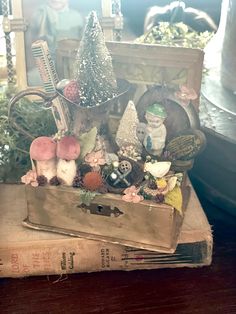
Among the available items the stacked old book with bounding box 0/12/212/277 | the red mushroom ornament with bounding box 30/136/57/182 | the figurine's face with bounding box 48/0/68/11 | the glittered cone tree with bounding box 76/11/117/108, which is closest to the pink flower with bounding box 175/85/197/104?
the stacked old book with bounding box 0/12/212/277

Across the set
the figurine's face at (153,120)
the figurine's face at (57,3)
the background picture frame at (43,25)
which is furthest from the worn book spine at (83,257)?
the figurine's face at (57,3)

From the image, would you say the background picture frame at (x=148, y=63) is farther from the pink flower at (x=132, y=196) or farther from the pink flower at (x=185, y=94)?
the pink flower at (x=132, y=196)

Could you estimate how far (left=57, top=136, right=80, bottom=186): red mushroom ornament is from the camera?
2.83ft

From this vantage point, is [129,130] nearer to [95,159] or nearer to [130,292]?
[95,159]

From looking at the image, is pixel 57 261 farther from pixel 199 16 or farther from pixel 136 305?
pixel 199 16

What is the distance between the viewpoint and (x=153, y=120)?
886 mm

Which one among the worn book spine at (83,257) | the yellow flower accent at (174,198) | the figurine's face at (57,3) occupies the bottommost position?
the worn book spine at (83,257)

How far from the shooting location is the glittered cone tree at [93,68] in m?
0.88

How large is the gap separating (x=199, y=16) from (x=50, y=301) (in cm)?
80

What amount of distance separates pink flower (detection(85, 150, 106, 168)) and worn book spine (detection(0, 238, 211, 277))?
131 mm

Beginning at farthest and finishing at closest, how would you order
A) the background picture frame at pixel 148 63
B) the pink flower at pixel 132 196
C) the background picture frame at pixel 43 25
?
1. the background picture frame at pixel 43 25
2. the background picture frame at pixel 148 63
3. the pink flower at pixel 132 196

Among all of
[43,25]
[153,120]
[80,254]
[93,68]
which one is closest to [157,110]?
[153,120]

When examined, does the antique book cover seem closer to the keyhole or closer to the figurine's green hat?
the keyhole

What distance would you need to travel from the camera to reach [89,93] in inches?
Answer: 35.4
